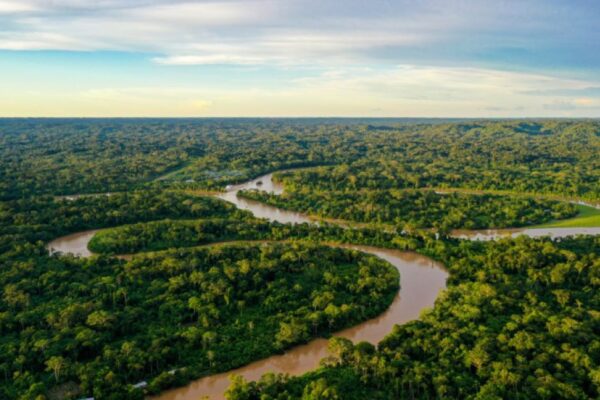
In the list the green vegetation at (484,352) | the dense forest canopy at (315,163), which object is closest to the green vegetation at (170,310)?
the green vegetation at (484,352)

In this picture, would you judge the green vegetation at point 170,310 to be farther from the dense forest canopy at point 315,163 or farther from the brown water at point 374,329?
the dense forest canopy at point 315,163

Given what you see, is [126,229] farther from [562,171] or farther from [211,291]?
[562,171]

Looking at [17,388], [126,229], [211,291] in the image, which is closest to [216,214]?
[126,229]

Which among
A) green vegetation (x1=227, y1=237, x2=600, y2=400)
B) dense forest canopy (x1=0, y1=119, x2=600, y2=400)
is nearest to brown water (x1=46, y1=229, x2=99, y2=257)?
dense forest canopy (x1=0, y1=119, x2=600, y2=400)

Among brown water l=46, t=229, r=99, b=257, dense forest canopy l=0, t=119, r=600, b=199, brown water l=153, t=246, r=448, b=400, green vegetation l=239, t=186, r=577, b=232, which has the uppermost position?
dense forest canopy l=0, t=119, r=600, b=199

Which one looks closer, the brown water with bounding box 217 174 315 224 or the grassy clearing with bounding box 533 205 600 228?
the grassy clearing with bounding box 533 205 600 228

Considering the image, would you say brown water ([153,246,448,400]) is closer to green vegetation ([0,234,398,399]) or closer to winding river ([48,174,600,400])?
winding river ([48,174,600,400])
